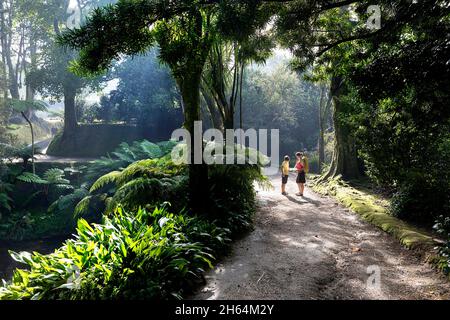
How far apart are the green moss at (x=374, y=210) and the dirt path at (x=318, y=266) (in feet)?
0.67

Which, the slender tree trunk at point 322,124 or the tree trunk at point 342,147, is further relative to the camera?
the slender tree trunk at point 322,124

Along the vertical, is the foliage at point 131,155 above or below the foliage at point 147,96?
below

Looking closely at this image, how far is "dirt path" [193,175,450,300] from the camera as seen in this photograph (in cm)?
421

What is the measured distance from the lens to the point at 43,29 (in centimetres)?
2670

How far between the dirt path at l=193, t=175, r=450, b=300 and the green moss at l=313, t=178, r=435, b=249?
20 centimetres

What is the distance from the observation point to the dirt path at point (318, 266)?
4.21 meters

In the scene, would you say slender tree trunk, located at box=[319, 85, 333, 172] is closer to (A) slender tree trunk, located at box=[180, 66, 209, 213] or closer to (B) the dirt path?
(B) the dirt path

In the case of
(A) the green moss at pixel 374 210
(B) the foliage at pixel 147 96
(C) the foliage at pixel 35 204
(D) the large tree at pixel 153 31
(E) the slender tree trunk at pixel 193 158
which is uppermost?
(B) the foliage at pixel 147 96


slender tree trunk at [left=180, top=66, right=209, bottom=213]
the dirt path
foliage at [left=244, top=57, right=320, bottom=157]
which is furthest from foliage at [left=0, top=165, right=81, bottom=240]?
foliage at [left=244, top=57, right=320, bottom=157]

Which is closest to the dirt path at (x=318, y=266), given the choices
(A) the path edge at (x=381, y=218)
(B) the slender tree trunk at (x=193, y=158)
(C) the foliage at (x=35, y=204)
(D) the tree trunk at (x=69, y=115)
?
(A) the path edge at (x=381, y=218)

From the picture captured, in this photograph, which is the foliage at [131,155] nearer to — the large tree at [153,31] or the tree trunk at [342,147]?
the large tree at [153,31]

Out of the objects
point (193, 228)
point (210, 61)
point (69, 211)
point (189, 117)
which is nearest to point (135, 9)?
point (189, 117)

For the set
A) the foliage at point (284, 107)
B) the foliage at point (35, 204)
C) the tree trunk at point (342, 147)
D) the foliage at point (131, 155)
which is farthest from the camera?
the foliage at point (284, 107)
